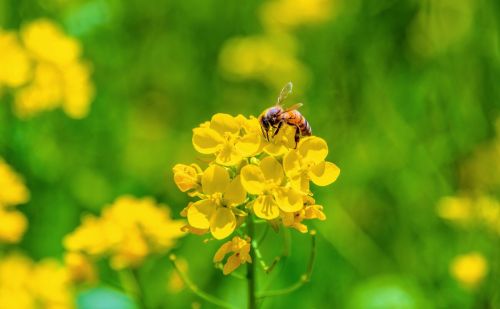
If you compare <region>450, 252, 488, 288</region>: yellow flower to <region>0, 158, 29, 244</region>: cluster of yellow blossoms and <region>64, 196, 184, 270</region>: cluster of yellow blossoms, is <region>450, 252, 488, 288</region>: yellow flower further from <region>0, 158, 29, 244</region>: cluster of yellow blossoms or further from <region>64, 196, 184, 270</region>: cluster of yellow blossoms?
<region>0, 158, 29, 244</region>: cluster of yellow blossoms

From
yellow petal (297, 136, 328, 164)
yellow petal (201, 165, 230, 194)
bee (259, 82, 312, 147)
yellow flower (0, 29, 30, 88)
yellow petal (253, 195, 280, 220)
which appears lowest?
yellow petal (253, 195, 280, 220)

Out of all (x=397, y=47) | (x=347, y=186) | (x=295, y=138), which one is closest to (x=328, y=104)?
(x=347, y=186)

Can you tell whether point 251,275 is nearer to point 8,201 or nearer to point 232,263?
point 232,263

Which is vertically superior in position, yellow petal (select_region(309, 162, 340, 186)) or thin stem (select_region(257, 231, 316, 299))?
yellow petal (select_region(309, 162, 340, 186))

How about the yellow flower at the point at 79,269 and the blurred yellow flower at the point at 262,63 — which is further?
the blurred yellow flower at the point at 262,63

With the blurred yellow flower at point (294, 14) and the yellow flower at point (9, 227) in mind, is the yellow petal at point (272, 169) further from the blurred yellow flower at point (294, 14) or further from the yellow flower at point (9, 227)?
the blurred yellow flower at point (294, 14)

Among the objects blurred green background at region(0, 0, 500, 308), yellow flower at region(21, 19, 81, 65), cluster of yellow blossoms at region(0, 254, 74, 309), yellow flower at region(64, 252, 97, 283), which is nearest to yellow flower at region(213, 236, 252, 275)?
yellow flower at region(64, 252, 97, 283)

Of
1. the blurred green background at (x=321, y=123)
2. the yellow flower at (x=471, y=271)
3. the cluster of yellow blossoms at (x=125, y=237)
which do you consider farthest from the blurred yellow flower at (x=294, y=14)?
the cluster of yellow blossoms at (x=125, y=237)
